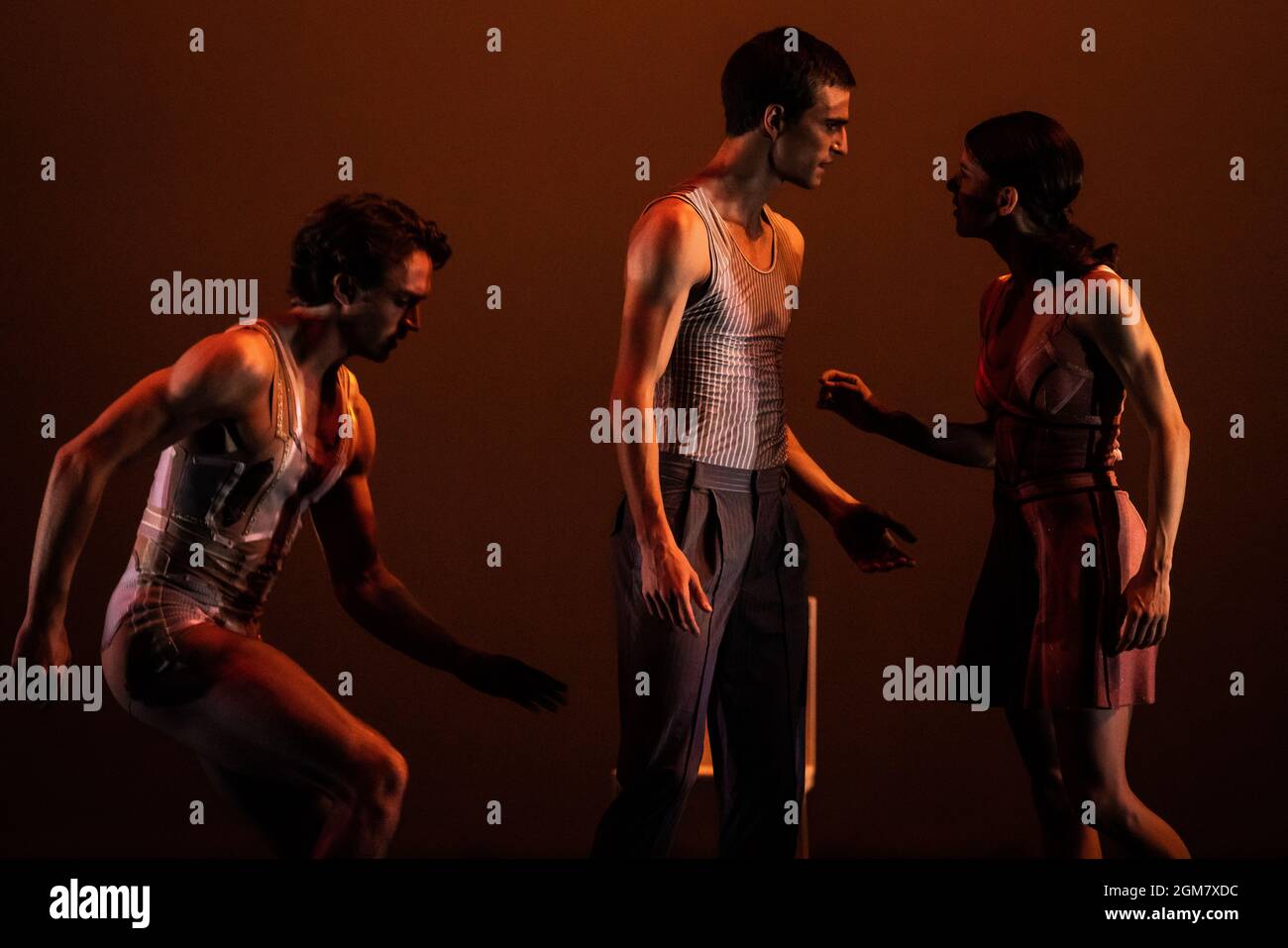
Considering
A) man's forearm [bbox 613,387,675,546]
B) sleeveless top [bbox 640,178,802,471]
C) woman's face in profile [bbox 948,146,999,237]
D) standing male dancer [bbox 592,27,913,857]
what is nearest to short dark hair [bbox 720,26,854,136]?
standing male dancer [bbox 592,27,913,857]

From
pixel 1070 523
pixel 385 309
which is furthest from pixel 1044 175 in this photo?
pixel 385 309

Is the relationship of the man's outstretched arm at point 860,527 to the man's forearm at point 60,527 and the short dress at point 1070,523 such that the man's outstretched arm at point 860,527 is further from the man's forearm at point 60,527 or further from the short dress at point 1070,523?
the man's forearm at point 60,527

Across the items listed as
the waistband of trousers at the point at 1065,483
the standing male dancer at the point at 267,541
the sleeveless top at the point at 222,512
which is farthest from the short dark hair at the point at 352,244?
the waistband of trousers at the point at 1065,483

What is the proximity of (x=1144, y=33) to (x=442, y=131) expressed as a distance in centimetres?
184

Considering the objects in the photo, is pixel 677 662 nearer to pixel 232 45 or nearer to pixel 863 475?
pixel 863 475

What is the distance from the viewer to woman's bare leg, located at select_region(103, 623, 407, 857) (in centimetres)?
269

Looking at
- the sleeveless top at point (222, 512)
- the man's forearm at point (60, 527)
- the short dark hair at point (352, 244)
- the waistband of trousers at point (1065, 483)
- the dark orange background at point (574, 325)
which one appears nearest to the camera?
the man's forearm at point (60, 527)

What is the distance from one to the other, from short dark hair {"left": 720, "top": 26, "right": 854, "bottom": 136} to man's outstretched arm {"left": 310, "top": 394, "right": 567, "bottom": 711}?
88 cm

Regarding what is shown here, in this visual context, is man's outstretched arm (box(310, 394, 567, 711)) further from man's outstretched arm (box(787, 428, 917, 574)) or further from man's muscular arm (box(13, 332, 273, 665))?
man's outstretched arm (box(787, 428, 917, 574))

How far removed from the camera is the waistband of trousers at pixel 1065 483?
10.2 feet

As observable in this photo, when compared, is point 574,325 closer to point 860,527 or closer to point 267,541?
point 860,527

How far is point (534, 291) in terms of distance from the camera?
4.37 m

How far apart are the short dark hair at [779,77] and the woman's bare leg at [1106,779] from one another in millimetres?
1229

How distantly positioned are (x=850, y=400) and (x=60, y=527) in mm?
1576
